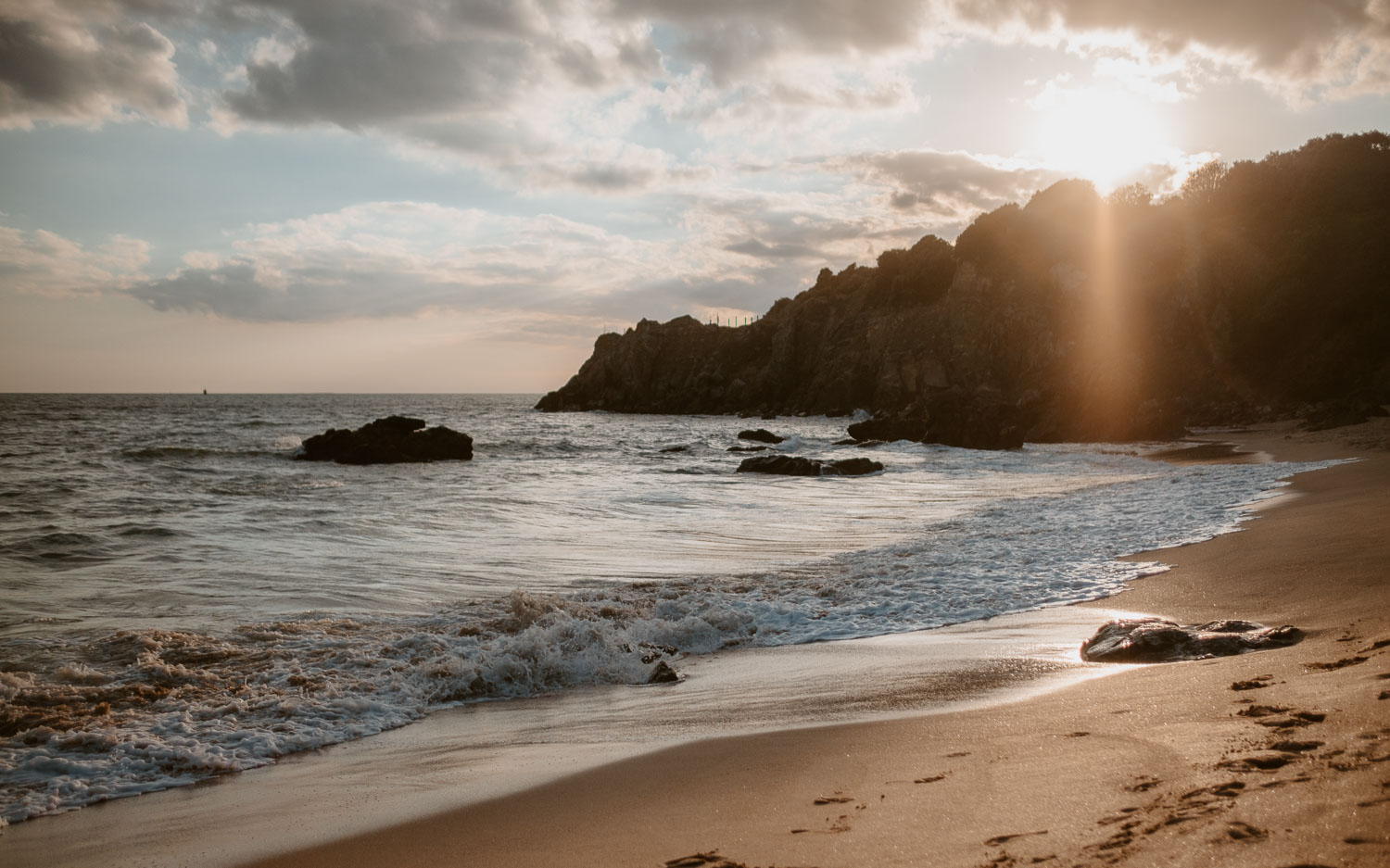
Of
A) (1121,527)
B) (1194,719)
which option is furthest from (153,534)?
(1121,527)

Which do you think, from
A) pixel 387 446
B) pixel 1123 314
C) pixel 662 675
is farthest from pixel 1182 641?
pixel 1123 314

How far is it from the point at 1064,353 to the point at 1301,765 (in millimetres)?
57396

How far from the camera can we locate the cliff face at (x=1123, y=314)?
41969 millimetres

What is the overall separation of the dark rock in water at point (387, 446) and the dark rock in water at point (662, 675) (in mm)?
25613

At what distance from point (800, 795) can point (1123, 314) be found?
187 feet

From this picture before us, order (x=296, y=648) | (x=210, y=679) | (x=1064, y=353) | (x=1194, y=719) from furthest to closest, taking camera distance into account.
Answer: (x=1064, y=353) → (x=296, y=648) → (x=210, y=679) → (x=1194, y=719)

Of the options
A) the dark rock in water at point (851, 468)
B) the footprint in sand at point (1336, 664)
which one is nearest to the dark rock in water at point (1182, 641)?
the footprint in sand at point (1336, 664)

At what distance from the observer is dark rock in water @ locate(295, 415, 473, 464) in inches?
1174

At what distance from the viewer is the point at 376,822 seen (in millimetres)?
3609

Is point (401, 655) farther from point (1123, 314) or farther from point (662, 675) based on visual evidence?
point (1123, 314)

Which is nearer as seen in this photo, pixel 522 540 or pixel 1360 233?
pixel 522 540

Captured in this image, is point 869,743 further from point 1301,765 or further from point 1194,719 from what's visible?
point 1301,765

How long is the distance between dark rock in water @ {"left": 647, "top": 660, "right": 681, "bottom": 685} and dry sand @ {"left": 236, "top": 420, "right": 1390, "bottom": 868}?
1804 millimetres

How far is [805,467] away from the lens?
85.4ft
